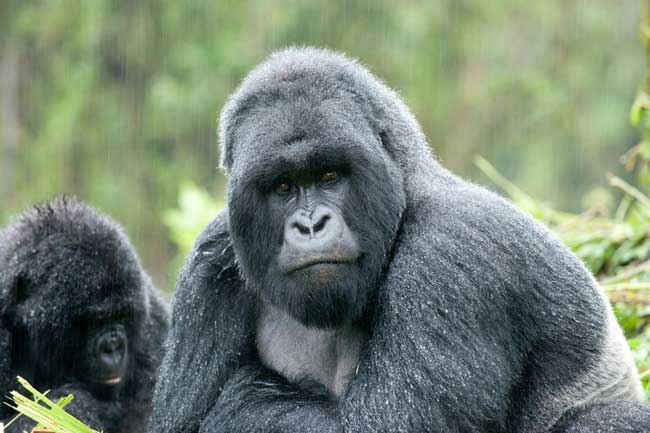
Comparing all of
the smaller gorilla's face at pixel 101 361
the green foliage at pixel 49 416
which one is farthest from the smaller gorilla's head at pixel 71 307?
the green foliage at pixel 49 416

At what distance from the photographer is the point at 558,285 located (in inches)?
146

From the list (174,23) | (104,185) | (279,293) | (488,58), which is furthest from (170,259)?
(279,293)

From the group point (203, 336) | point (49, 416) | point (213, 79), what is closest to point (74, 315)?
point (203, 336)

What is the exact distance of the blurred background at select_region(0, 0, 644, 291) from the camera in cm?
1261

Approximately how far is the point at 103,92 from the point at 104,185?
128 cm

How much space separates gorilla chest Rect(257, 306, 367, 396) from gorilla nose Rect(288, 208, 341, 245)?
0.55 m

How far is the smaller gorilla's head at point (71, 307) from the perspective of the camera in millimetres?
4980

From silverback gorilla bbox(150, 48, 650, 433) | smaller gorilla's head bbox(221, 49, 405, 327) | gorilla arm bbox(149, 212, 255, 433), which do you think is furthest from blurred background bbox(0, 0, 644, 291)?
smaller gorilla's head bbox(221, 49, 405, 327)

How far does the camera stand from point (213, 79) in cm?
1281

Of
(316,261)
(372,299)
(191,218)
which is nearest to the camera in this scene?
(316,261)

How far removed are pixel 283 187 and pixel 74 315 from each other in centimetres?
189

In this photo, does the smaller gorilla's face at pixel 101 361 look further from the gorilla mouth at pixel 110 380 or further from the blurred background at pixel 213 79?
the blurred background at pixel 213 79

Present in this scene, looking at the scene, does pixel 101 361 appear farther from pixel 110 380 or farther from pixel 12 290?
pixel 12 290

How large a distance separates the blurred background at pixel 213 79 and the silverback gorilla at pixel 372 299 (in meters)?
8.31
